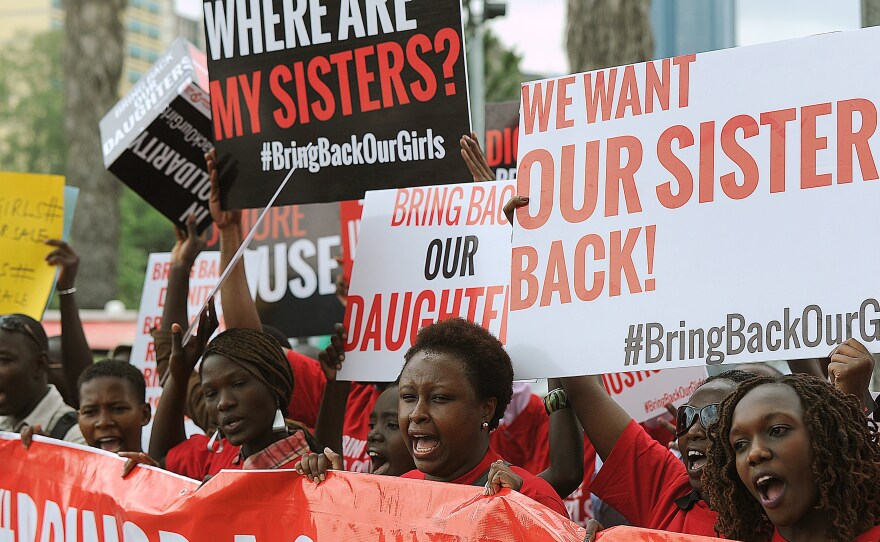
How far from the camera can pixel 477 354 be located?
3.54 meters

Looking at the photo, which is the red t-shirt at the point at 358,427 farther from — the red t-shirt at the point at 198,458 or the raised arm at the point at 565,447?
the raised arm at the point at 565,447

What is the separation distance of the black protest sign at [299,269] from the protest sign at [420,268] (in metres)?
1.69

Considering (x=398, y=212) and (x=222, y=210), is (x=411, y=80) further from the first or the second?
(x=222, y=210)

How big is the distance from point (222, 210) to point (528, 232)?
1686 mm

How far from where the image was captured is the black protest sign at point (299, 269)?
6.33 m

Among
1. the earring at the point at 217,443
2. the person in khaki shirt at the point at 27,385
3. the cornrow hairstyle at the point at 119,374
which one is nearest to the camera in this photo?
the earring at the point at 217,443

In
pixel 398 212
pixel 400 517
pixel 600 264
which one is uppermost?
pixel 398 212

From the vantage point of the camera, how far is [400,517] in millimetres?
3143

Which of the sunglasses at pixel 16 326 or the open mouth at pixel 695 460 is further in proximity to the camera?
the sunglasses at pixel 16 326

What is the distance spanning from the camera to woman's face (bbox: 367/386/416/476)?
419 centimetres

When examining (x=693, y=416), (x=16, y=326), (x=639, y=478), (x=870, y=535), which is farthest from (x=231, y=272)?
(x=870, y=535)

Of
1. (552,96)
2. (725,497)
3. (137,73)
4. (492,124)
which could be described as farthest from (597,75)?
(137,73)

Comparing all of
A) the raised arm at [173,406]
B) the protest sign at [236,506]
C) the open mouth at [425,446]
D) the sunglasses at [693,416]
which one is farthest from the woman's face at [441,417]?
the raised arm at [173,406]

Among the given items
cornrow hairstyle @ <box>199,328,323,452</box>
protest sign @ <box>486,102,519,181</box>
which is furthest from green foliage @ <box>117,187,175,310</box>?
cornrow hairstyle @ <box>199,328,323,452</box>
